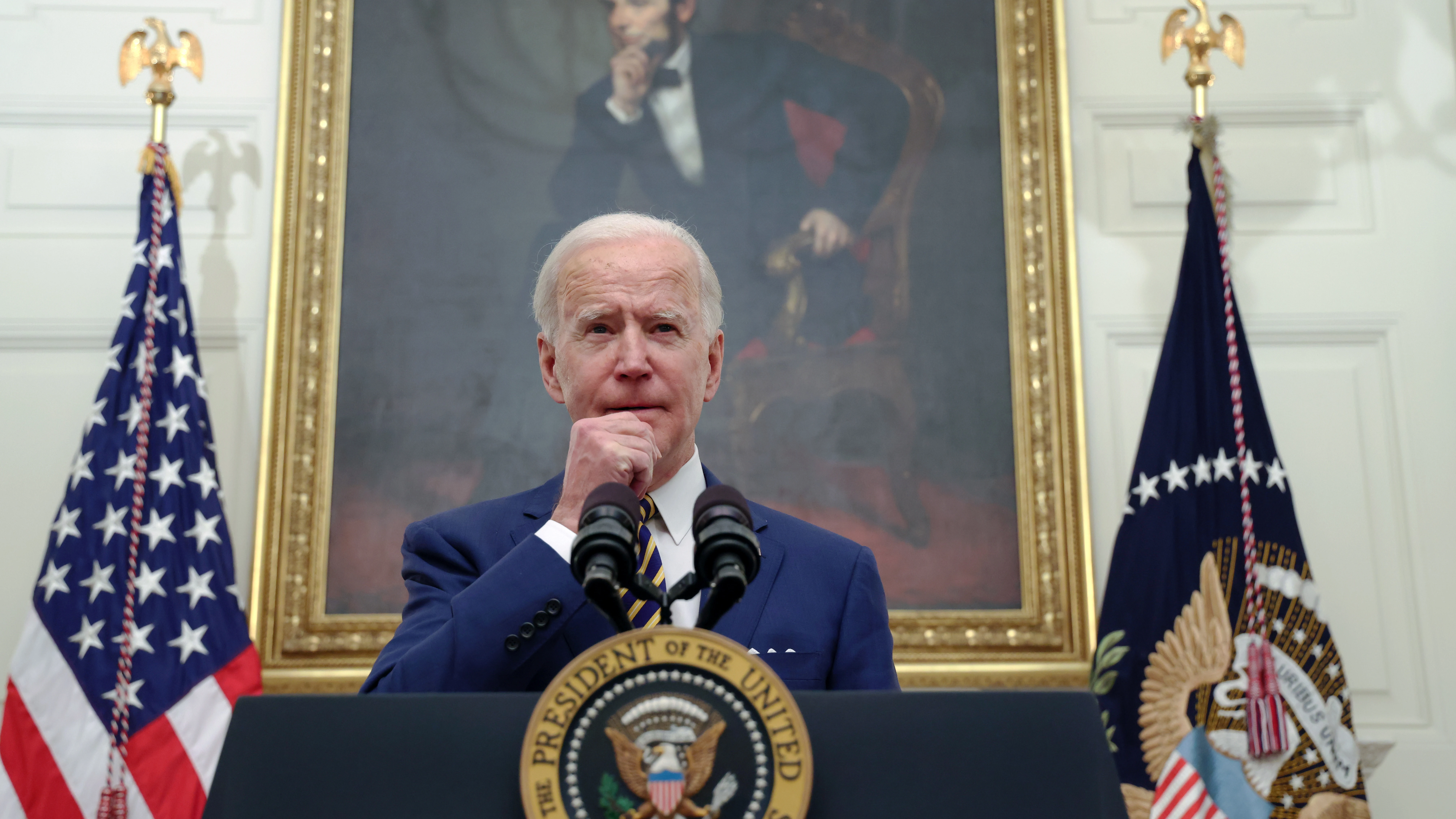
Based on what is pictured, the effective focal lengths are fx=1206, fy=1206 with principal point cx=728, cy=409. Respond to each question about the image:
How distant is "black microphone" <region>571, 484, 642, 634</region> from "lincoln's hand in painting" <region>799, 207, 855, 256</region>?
3099mm

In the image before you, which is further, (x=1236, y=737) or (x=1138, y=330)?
(x=1138, y=330)

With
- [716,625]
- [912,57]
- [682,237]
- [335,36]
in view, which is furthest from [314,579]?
[912,57]

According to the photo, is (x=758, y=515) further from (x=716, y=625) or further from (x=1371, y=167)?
(x=1371, y=167)

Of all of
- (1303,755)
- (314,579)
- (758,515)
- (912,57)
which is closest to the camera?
(758,515)

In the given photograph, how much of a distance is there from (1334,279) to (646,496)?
10.4 ft

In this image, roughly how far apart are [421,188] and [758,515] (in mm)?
2520

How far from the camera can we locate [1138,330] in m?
4.15

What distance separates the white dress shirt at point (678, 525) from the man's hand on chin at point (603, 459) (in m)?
0.23

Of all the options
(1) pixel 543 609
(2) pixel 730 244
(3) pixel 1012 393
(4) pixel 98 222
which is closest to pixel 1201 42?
(3) pixel 1012 393

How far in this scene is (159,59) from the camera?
3910 millimetres

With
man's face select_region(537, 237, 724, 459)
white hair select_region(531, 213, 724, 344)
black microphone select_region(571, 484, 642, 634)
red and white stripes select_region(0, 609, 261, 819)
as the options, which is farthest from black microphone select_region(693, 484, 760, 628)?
red and white stripes select_region(0, 609, 261, 819)

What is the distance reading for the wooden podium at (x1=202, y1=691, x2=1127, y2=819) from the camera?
3.60 feet

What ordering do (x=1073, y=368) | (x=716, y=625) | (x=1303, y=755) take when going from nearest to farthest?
1. (x=716, y=625)
2. (x=1303, y=755)
3. (x=1073, y=368)

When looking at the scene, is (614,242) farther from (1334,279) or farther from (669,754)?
(1334,279)
